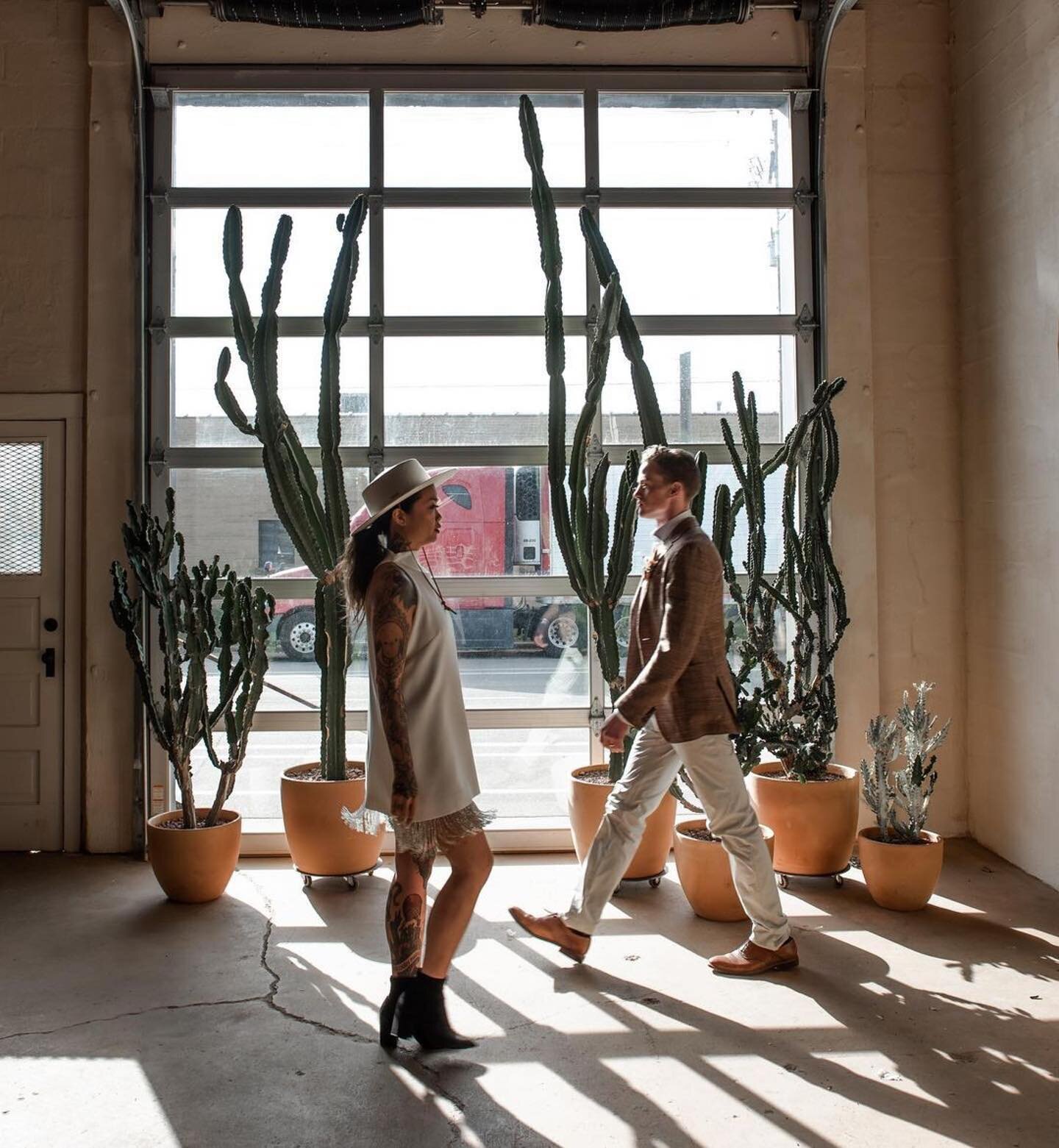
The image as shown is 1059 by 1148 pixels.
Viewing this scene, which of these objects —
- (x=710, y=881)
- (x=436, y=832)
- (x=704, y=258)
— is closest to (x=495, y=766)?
(x=710, y=881)

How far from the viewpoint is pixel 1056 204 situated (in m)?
3.71

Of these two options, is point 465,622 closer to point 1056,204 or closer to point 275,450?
point 275,450

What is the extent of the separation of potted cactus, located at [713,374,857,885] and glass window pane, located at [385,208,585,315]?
1.06 m

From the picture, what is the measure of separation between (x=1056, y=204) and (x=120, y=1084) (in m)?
4.10

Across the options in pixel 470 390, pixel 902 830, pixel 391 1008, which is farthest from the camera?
pixel 470 390

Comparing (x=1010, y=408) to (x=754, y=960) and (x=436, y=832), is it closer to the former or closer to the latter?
(x=754, y=960)

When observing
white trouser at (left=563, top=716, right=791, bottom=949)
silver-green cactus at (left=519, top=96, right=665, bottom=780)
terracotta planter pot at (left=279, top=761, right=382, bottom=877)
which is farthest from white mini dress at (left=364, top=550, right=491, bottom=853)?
silver-green cactus at (left=519, top=96, right=665, bottom=780)

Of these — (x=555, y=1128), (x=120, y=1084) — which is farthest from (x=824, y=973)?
(x=120, y=1084)

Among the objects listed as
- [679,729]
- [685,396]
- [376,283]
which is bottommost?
[679,729]

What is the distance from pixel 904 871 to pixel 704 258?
270 centimetres

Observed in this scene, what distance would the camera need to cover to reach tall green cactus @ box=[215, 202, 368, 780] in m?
3.96

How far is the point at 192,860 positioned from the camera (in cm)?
365

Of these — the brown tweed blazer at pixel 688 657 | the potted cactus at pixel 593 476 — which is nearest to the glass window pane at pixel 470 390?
the potted cactus at pixel 593 476

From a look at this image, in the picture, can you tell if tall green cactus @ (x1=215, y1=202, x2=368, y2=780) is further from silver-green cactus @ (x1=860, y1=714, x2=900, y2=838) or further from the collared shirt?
silver-green cactus @ (x1=860, y1=714, x2=900, y2=838)
